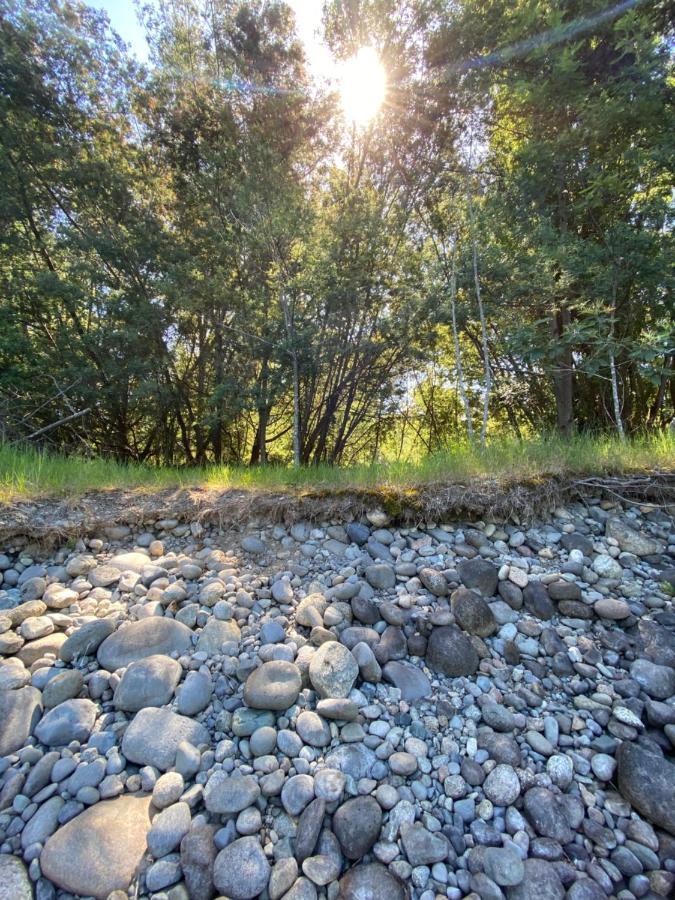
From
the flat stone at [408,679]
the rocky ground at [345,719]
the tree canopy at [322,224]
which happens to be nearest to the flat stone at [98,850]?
the rocky ground at [345,719]

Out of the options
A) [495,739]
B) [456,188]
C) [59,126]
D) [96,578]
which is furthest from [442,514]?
[59,126]

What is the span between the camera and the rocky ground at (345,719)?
3.64 feet

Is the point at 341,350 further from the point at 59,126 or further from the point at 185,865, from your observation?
the point at 59,126

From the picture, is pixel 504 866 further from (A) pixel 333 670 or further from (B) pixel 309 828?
(A) pixel 333 670

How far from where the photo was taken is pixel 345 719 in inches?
56.8

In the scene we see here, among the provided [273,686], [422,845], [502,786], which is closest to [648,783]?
[502,786]

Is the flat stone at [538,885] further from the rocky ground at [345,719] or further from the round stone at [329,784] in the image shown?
the round stone at [329,784]

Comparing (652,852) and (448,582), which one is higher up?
(448,582)

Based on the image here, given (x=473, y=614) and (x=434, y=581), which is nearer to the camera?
(x=473, y=614)

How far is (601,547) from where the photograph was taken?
217 centimetres

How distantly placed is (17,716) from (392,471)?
2369mm

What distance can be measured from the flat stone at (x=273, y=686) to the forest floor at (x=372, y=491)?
1029 mm

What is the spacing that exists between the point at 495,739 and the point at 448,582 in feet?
2.33

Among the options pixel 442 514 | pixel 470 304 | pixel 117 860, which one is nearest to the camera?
pixel 117 860
